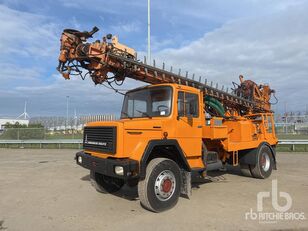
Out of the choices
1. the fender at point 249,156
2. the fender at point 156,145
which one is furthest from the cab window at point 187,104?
the fender at point 249,156

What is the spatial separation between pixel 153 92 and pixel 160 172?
2080mm

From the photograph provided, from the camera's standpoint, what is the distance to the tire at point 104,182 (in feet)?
26.5

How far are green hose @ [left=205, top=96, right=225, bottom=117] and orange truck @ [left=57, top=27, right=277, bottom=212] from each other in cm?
3

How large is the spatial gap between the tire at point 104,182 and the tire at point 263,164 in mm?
4629

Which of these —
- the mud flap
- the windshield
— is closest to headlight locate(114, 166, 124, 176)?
the windshield

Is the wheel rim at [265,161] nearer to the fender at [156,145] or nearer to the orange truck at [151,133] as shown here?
the orange truck at [151,133]

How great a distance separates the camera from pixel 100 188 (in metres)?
8.12

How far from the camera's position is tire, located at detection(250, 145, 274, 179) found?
10125mm

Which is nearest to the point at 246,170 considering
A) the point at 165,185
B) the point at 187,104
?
the point at 187,104

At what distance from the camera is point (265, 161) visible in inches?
418

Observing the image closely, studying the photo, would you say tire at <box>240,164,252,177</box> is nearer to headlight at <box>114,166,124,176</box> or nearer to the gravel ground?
the gravel ground

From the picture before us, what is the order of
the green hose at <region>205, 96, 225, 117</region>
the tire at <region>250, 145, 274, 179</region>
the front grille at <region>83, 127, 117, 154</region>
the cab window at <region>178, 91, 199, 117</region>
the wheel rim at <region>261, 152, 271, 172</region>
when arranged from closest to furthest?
the front grille at <region>83, 127, 117, 154</region>
the cab window at <region>178, 91, 199, 117</region>
the green hose at <region>205, 96, 225, 117</region>
the tire at <region>250, 145, 274, 179</region>
the wheel rim at <region>261, 152, 271, 172</region>

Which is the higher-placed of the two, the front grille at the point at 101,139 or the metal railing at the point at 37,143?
the front grille at the point at 101,139

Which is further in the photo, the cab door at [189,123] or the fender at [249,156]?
the fender at [249,156]
